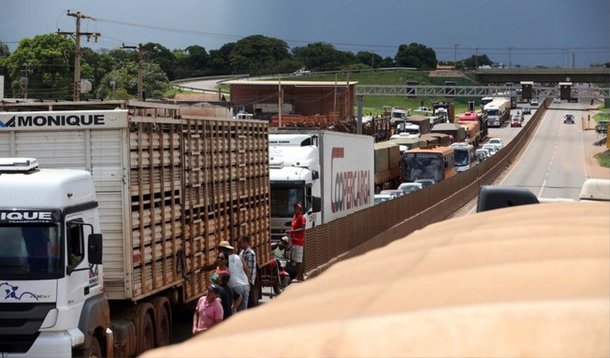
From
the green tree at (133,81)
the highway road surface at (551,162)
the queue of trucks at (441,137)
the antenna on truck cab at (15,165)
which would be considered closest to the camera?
the antenna on truck cab at (15,165)

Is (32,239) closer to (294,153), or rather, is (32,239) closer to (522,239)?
(522,239)

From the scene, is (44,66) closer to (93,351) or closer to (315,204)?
(315,204)

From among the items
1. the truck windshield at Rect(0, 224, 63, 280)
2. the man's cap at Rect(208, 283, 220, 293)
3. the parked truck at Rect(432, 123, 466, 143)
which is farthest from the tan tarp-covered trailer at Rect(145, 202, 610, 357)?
the parked truck at Rect(432, 123, 466, 143)

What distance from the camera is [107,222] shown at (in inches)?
563

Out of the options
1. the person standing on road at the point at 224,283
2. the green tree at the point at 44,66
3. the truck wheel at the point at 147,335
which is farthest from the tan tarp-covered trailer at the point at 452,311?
the green tree at the point at 44,66

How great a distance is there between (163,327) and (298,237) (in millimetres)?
7807

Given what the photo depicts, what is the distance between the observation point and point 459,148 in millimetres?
78250

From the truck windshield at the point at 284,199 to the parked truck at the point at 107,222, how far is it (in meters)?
6.47

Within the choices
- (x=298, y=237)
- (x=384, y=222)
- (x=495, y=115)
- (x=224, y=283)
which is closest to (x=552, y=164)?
(x=495, y=115)

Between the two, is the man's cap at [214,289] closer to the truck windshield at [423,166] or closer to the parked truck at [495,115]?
the truck windshield at [423,166]

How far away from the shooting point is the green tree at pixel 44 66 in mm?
101000

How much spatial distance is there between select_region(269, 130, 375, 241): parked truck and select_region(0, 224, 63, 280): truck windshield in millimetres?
14258

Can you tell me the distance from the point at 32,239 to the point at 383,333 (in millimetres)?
9278

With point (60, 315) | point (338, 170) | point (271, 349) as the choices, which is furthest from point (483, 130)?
point (271, 349)
